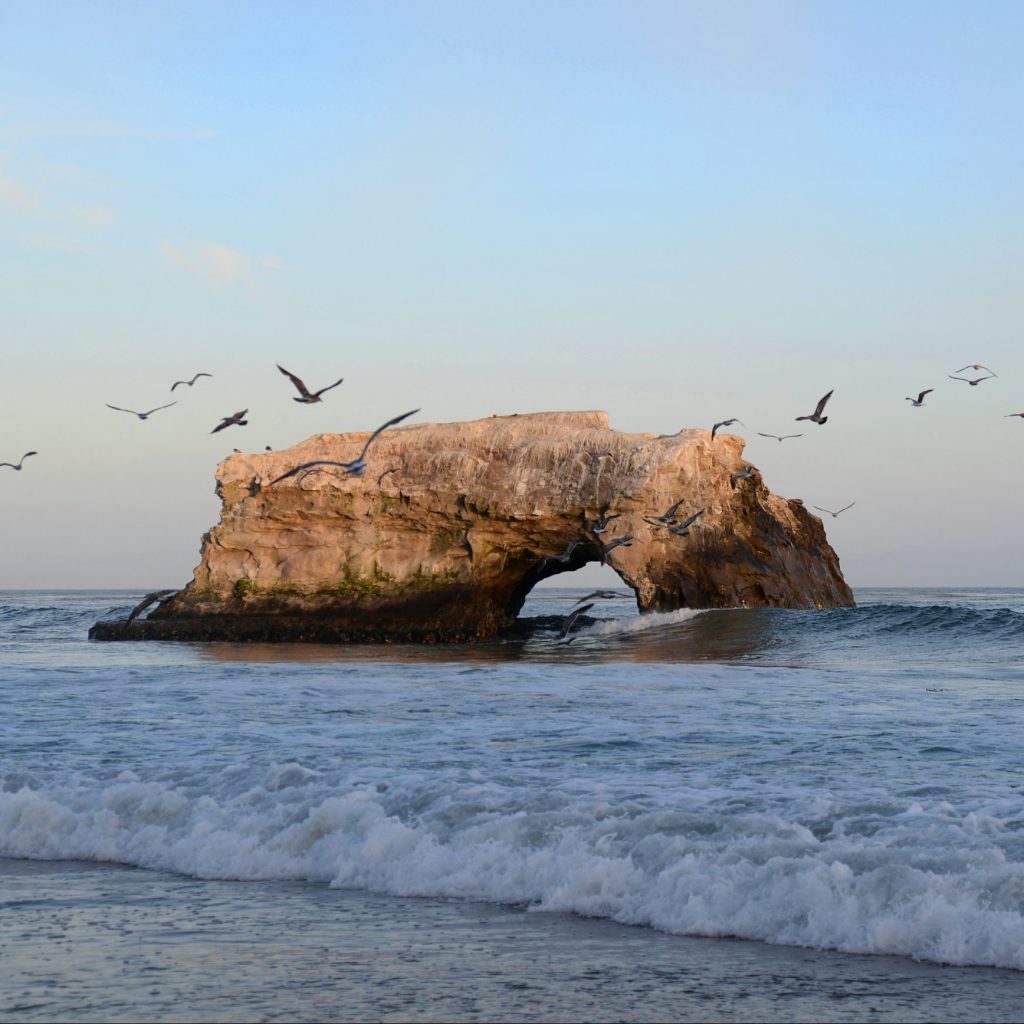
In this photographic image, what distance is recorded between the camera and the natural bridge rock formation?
38875 millimetres

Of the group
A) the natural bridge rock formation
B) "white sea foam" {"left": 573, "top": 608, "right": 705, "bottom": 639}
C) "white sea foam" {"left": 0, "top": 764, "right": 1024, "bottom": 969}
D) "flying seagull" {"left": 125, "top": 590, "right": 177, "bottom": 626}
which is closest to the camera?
"white sea foam" {"left": 0, "top": 764, "right": 1024, "bottom": 969}

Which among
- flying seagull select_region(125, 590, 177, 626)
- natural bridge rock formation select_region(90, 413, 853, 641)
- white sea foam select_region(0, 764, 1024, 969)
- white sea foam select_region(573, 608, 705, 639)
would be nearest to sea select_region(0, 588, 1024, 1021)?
white sea foam select_region(0, 764, 1024, 969)

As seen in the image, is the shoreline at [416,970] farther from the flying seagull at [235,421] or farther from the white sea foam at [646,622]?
the white sea foam at [646,622]

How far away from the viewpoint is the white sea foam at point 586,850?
24.2 feet

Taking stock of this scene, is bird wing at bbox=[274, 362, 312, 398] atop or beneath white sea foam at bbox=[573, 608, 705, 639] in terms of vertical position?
atop

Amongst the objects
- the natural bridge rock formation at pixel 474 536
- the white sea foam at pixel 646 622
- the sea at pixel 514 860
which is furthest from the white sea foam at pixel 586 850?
the natural bridge rock formation at pixel 474 536

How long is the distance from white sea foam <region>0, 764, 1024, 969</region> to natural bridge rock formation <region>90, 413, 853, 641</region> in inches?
1095

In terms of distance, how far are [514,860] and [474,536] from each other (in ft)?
102

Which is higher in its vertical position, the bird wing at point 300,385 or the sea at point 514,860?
the bird wing at point 300,385

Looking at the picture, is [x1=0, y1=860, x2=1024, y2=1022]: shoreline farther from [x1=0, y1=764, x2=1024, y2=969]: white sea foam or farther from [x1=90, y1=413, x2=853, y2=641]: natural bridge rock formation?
[x1=90, y1=413, x2=853, y2=641]: natural bridge rock formation

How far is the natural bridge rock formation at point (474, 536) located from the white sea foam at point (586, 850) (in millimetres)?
27803

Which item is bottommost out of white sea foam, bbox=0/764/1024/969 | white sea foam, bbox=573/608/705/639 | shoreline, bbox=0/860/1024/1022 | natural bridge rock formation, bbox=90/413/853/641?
shoreline, bbox=0/860/1024/1022

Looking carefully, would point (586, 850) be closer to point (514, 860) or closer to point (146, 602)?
point (514, 860)

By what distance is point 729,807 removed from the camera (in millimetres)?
9773
